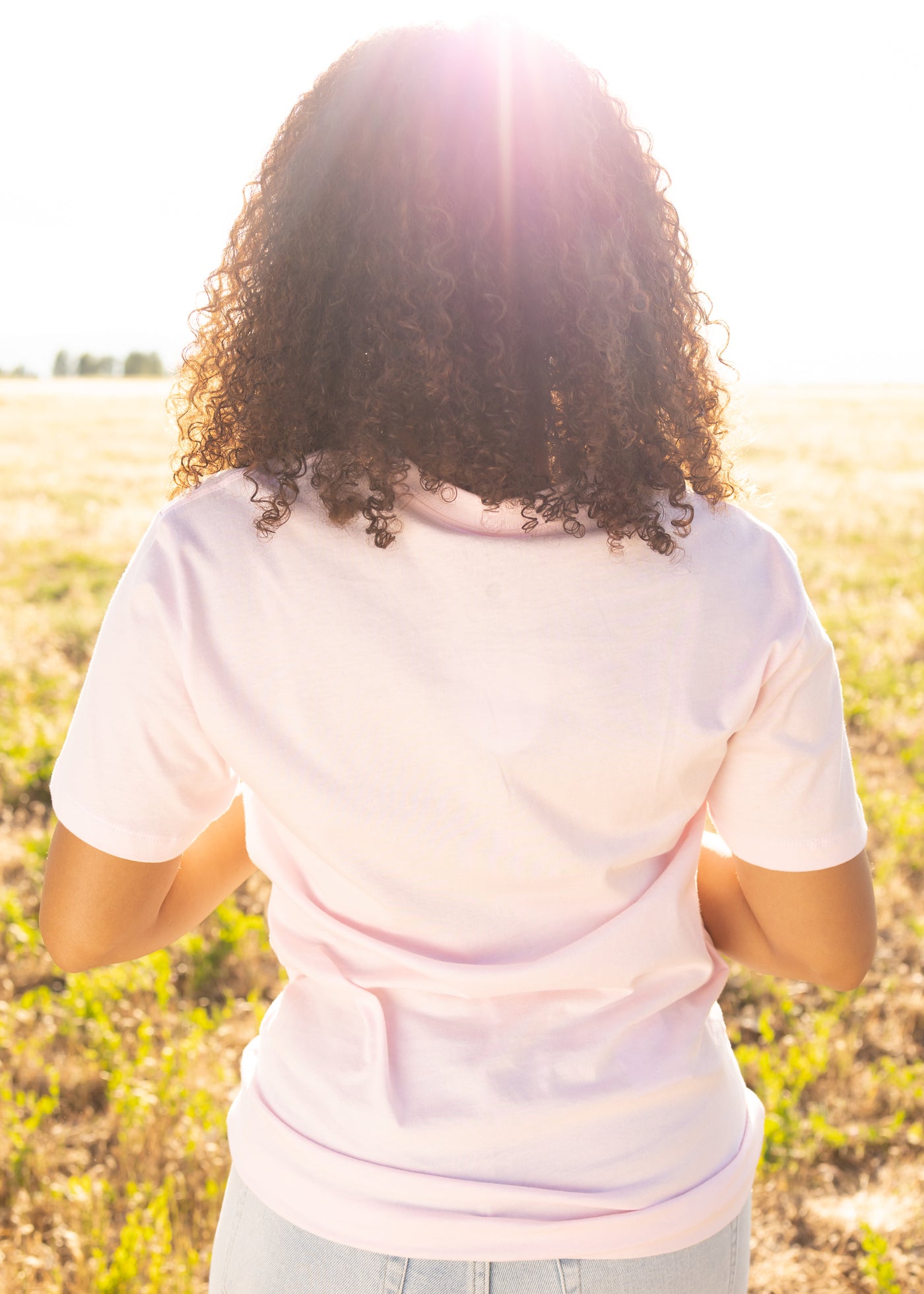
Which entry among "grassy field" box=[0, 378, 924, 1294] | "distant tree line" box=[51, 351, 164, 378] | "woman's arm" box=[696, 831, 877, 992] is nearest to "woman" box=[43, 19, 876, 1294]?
"woman's arm" box=[696, 831, 877, 992]

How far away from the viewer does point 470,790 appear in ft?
3.35

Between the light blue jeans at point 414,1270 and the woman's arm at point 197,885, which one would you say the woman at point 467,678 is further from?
the woman's arm at point 197,885

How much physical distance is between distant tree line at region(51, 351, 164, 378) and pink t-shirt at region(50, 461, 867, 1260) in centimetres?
5500

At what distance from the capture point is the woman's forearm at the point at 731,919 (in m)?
1.32

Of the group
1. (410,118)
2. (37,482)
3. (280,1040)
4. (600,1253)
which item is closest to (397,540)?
(410,118)

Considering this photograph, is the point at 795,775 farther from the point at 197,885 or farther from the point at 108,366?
the point at 108,366

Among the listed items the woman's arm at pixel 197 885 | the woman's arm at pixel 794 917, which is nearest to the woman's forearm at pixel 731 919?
the woman's arm at pixel 794 917

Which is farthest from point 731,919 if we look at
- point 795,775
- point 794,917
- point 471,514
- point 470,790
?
point 471,514

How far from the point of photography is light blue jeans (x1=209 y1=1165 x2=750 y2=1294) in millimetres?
1041

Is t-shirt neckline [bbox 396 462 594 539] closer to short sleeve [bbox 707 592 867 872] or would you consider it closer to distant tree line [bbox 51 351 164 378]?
short sleeve [bbox 707 592 867 872]

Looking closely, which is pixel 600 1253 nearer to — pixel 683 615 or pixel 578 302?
pixel 683 615

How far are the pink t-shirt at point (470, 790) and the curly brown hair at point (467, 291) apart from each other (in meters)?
0.04

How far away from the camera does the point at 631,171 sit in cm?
108

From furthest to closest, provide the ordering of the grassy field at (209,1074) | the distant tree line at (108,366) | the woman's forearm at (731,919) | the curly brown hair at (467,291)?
1. the distant tree line at (108,366)
2. the grassy field at (209,1074)
3. the woman's forearm at (731,919)
4. the curly brown hair at (467,291)
